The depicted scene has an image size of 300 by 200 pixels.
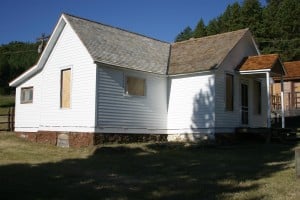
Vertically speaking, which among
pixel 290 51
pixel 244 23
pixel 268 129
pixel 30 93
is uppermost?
pixel 244 23

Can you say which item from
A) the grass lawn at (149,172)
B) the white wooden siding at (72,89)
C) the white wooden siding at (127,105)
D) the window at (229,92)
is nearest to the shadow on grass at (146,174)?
the grass lawn at (149,172)

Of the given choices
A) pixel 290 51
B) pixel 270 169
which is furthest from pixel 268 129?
pixel 290 51

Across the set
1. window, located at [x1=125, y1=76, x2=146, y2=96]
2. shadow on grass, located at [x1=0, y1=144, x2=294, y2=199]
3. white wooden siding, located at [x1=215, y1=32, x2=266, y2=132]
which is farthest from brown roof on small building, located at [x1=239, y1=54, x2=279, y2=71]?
window, located at [x1=125, y1=76, x2=146, y2=96]

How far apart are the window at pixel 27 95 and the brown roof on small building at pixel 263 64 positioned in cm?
1162

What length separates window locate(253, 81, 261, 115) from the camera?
1051 inches

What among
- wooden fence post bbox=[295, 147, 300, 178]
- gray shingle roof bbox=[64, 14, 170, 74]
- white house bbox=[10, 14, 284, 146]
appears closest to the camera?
wooden fence post bbox=[295, 147, 300, 178]

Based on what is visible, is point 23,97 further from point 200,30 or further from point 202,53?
point 200,30

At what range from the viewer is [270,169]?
14.6 meters

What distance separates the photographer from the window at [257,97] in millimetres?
26703

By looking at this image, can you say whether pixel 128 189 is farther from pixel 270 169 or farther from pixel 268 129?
pixel 268 129

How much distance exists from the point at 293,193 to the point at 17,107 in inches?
787

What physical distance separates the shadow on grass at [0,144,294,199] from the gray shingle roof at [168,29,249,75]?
194 inches

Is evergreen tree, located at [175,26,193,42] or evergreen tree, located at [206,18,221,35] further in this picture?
evergreen tree, located at [175,26,193,42]

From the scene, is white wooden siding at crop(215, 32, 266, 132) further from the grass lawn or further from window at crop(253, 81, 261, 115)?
the grass lawn
